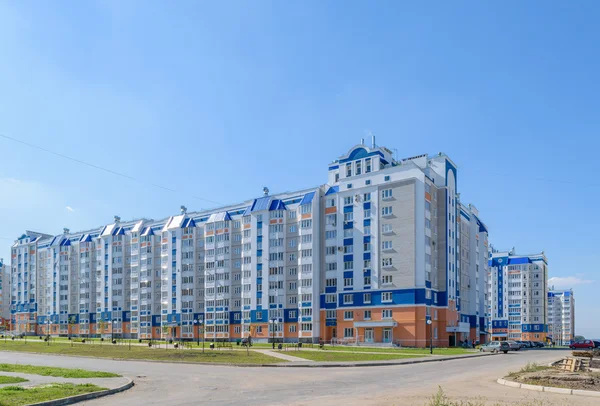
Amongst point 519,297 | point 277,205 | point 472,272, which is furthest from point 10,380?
point 519,297

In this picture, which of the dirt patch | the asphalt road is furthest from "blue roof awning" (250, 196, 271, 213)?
the dirt patch

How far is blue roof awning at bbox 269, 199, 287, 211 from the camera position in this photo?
95.9m

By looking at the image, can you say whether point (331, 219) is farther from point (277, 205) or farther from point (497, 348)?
point (497, 348)

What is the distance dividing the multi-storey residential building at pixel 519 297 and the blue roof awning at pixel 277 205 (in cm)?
9868

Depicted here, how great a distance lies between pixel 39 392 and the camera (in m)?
20.3

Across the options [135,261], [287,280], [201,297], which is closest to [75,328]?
[135,261]

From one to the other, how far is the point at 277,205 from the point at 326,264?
14.2 metres

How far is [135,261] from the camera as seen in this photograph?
409ft

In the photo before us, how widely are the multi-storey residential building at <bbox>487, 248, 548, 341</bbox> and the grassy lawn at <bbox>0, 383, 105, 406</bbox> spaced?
160462mm

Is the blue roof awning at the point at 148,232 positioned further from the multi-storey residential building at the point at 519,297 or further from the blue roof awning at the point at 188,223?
the multi-storey residential building at the point at 519,297

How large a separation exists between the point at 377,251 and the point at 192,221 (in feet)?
149

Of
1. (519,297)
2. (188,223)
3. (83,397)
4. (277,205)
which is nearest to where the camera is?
(83,397)

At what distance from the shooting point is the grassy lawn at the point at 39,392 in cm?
1811

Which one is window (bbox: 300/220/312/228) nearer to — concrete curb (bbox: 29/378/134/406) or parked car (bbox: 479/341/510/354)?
parked car (bbox: 479/341/510/354)
